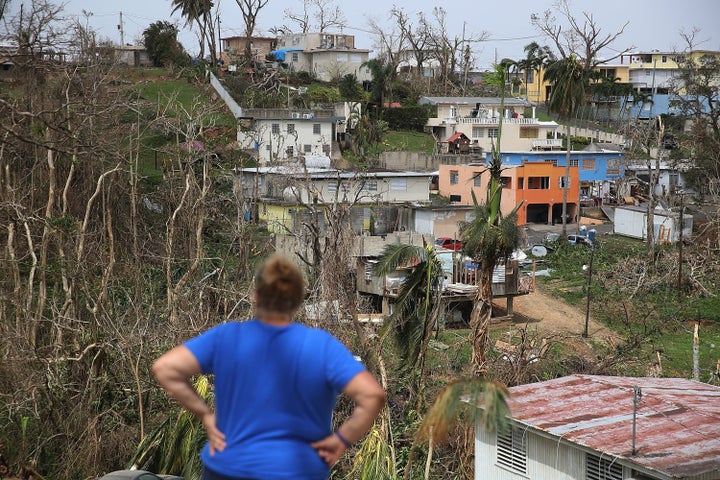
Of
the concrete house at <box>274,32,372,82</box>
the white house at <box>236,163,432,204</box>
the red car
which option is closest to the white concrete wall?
the white house at <box>236,163,432,204</box>

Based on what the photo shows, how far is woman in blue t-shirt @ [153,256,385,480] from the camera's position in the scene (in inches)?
94.8

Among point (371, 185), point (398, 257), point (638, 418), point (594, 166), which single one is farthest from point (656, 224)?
point (638, 418)

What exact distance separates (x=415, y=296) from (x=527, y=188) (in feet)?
87.7

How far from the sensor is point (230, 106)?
47.0m

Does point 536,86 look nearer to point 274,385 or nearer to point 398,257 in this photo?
point 398,257

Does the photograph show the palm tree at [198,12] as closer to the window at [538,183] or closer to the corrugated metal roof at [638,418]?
the window at [538,183]

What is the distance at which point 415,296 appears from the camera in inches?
529

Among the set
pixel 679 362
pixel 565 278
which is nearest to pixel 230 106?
pixel 565 278

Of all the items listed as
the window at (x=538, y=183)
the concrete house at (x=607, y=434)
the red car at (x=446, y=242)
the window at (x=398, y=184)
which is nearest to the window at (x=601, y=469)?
the concrete house at (x=607, y=434)

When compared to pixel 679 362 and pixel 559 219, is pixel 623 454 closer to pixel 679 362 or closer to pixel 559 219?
pixel 679 362

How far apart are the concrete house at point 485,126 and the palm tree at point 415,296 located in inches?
1302

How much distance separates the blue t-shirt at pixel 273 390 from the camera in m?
2.42

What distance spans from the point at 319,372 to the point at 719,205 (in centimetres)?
3199

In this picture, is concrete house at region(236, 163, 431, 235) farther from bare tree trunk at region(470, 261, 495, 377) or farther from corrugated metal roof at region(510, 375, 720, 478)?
corrugated metal roof at region(510, 375, 720, 478)
